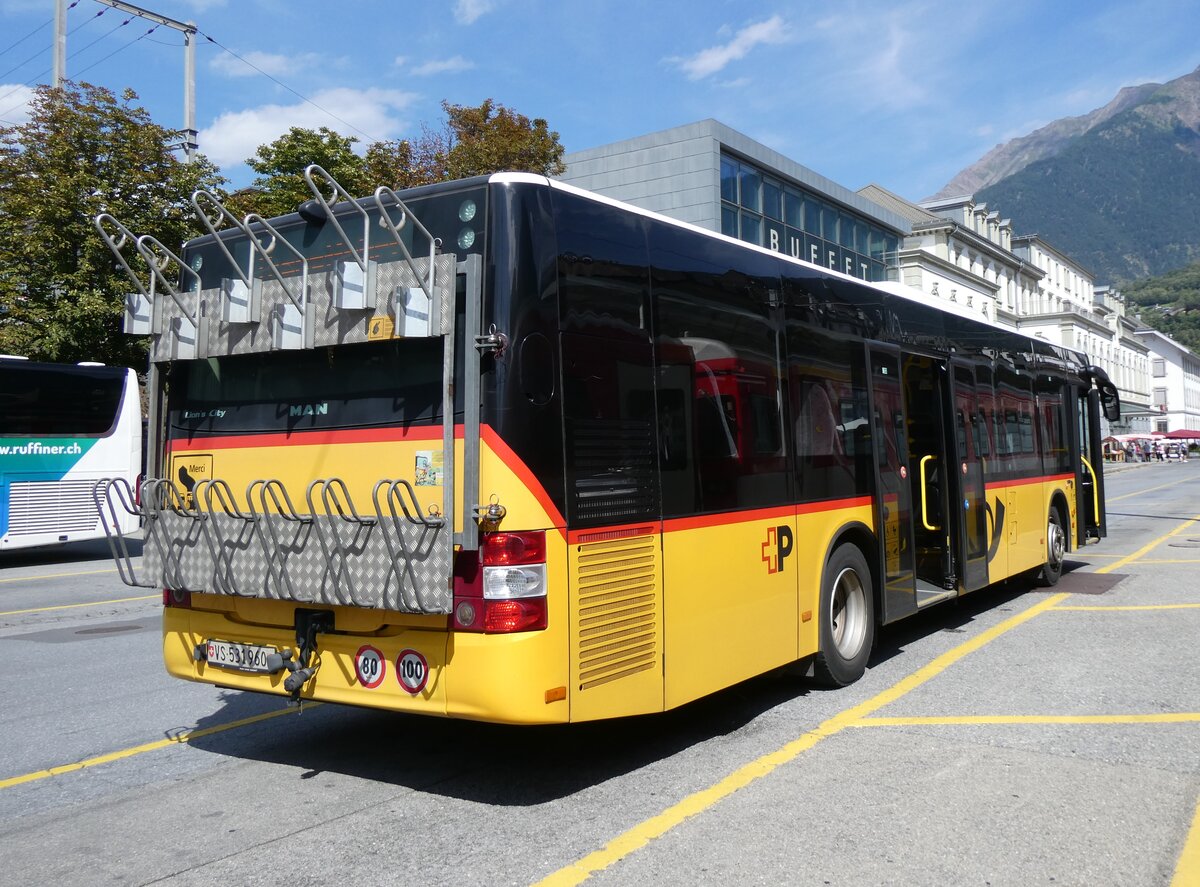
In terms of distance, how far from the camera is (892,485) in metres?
7.70

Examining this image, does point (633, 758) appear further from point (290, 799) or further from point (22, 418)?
point (22, 418)

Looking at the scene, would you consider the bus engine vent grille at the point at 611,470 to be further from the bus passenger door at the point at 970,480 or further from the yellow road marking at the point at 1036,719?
the bus passenger door at the point at 970,480

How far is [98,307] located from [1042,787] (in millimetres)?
20292

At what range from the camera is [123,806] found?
4.77m

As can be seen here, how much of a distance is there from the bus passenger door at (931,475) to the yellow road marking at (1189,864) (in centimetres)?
443

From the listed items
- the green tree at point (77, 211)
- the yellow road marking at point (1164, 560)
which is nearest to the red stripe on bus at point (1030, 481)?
the yellow road marking at point (1164, 560)

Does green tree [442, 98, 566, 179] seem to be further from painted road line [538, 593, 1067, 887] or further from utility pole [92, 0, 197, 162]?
painted road line [538, 593, 1067, 887]

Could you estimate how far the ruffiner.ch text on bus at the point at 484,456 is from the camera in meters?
4.37

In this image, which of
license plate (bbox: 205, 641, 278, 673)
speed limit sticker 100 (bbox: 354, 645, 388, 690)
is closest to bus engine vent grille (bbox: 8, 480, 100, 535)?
license plate (bbox: 205, 641, 278, 673)

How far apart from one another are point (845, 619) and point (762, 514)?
5.45 feet

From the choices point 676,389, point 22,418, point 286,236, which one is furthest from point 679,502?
point 22,418

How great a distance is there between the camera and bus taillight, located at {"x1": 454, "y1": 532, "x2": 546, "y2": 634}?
4320 mm

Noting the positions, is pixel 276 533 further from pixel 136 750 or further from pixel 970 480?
pixel 970 480

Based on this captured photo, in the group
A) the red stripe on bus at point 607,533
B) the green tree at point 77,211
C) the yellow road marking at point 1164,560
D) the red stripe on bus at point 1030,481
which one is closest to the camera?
the red stripe on bus at point 607,533
